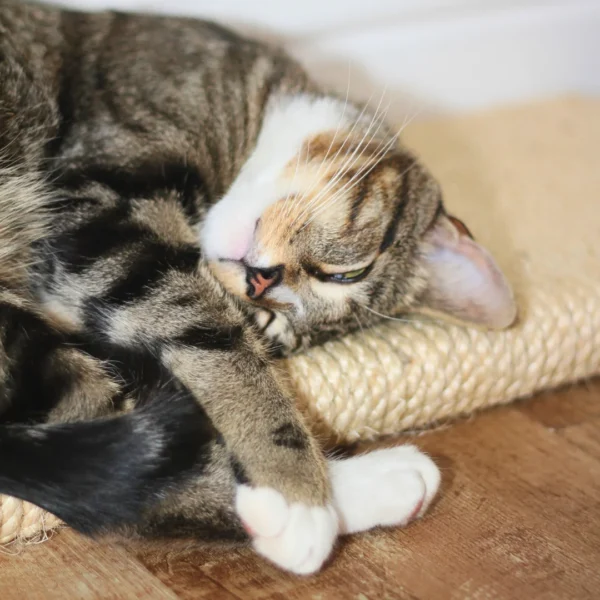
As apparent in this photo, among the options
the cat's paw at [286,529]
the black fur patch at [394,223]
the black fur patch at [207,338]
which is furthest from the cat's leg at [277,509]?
the black fur patch at [394,223]

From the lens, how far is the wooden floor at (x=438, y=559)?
0.88 meters

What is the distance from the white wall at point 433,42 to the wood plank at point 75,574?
1.13 m

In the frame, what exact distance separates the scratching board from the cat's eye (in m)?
0.11

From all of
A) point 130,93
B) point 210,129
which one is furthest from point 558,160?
point 130,93

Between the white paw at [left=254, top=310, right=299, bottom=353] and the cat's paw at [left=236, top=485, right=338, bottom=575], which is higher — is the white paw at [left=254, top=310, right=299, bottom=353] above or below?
above

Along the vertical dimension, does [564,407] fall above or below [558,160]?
below

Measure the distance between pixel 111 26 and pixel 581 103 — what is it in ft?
4.87

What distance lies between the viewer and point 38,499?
841 millimetres

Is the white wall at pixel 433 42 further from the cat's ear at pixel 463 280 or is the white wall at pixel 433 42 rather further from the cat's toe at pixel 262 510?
the cat's toe at pixel 262 510

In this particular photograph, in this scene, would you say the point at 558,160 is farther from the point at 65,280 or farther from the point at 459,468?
the point at 65,280

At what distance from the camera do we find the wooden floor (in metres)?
0.88

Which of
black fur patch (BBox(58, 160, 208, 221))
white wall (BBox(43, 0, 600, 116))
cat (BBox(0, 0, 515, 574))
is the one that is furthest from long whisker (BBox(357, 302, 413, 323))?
white wall (BBox(43, 0, 600, 116))

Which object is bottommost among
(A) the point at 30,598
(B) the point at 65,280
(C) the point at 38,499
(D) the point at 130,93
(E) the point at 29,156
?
(A) the point at 30,598

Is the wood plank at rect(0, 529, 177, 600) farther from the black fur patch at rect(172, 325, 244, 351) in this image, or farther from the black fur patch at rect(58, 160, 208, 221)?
the black fur patch at rect(58, 160, 208, 221)
